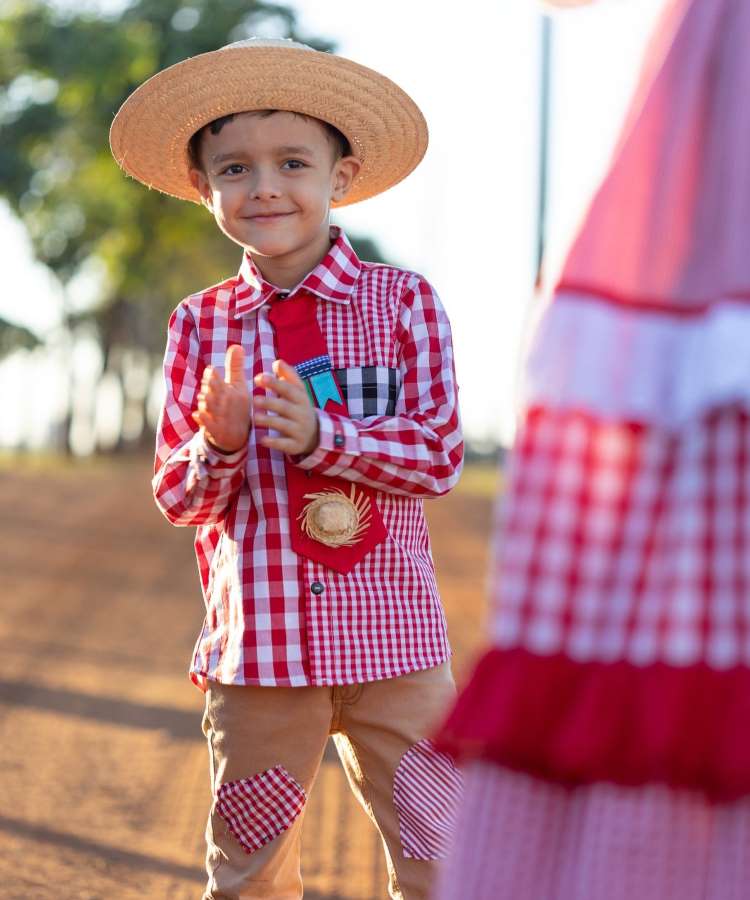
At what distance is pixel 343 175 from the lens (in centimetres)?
313

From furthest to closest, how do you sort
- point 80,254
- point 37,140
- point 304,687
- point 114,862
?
point 80,254
point 37,140
point 114,862
point 304,687

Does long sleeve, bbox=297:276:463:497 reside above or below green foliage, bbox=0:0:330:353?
below

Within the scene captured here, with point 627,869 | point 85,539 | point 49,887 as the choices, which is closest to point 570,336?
point 627,869

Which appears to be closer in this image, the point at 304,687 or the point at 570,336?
the point at 570,336

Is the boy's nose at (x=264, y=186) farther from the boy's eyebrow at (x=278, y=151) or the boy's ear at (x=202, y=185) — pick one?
the boy's ear at (x=202, y=185)

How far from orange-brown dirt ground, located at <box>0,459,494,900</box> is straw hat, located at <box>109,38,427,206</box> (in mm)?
1984

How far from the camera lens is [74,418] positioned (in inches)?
1770

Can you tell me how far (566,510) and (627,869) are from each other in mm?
407

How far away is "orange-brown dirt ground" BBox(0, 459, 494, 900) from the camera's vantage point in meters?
4.29

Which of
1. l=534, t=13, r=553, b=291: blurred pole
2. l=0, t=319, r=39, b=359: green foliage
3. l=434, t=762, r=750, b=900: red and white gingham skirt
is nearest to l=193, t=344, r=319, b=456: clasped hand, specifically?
l=434, t=762, r=750, b=900: red and white gingham skirt

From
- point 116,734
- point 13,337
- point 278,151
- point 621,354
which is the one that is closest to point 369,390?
point 278,151

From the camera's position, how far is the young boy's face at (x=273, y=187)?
285 centimetres

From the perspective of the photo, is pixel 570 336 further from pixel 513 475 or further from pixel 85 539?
pixel 85 539

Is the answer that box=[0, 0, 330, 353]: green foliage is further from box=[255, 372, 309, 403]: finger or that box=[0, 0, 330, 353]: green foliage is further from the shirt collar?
box=[255, 372, 309, 403]: finger
